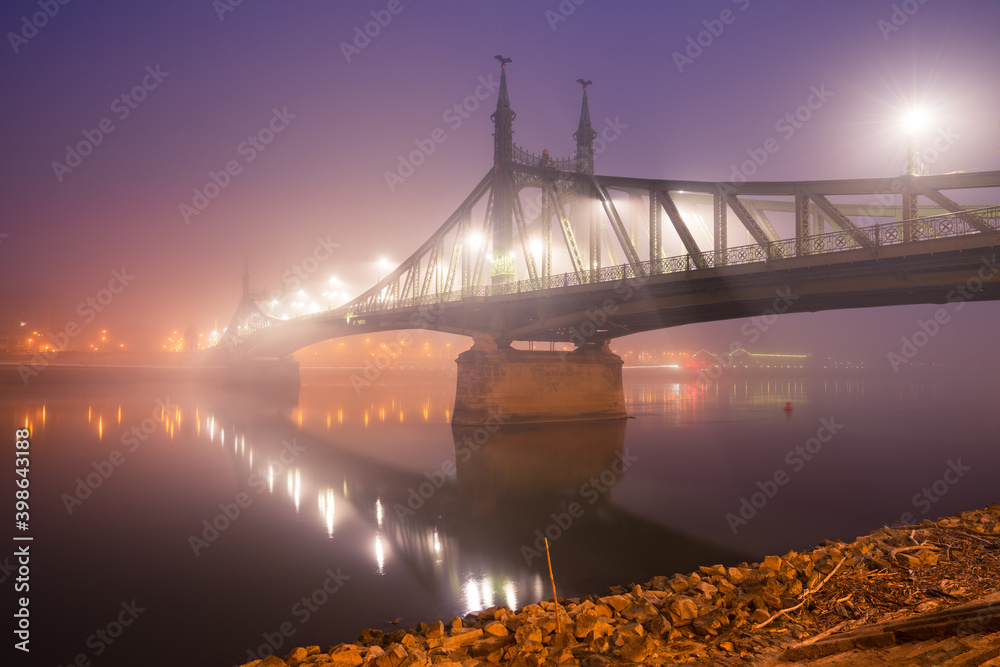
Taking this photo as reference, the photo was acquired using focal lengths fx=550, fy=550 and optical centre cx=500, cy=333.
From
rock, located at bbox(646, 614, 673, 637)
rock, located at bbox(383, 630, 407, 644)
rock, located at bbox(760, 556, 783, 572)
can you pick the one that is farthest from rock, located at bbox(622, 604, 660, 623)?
rock, located at bbox(383, 630, 407, 644)

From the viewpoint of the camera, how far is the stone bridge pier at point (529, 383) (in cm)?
3212

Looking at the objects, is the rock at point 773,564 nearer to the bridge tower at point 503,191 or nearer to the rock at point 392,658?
the rock at point 392,658

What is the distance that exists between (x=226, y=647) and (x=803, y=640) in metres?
8.00

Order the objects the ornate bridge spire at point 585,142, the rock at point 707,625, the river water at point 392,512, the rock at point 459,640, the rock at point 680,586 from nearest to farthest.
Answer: the rock at point 707,625 → the rock at point 459,640 → the rock at point 680,586 → the river water at point 392,512 → the ornate bridge spire at point 585,142

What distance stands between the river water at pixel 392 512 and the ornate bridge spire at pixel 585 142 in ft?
82.4

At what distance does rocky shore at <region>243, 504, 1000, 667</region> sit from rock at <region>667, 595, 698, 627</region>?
0.05 ft

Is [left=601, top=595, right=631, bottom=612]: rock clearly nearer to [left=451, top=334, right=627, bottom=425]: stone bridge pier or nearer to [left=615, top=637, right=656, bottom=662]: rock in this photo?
[left=615, top=637, right=656, bottom=662]: rock

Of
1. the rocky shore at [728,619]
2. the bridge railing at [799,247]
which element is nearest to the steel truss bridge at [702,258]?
the bridge railing at [799,247]

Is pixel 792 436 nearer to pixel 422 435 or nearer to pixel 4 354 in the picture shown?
pixel 422 435

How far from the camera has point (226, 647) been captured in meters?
8.42

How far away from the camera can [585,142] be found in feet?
165

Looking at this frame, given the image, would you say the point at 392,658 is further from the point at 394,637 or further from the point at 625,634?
the point at 625,634

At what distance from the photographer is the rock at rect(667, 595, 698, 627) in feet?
21.6

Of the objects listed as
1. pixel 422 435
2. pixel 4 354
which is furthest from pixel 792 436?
pixel 4 354
